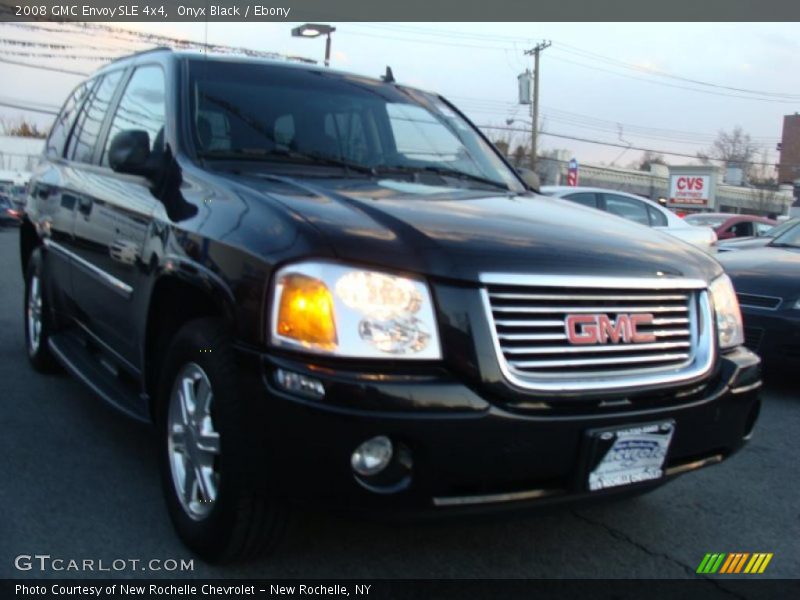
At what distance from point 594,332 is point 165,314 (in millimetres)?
1654

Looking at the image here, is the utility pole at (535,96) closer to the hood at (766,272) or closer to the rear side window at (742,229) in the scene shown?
the rear side window at (742,229)

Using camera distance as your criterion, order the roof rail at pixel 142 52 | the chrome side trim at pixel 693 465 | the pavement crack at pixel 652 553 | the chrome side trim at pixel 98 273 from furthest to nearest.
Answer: the roof rail at pixel 142 52 < the chrome side trim at pixel 98 273 < the pavement crack at pixel 652 553 < the chrome side trim at pixel 693 465

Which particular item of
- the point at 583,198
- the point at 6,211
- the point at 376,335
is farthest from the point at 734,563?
the point at 6,211

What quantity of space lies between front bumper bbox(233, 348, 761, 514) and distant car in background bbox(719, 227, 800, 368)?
3.75 metres

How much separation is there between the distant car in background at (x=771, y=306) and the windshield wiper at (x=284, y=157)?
3528 mm

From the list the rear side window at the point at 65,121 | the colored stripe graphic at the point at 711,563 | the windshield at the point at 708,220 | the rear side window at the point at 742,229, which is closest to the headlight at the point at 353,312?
the colored stripe graphic at the point at 711,563

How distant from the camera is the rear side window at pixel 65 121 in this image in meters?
5.20

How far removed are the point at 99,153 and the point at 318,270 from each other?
7.92 ft

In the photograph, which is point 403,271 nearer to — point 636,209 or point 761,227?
point 636,209

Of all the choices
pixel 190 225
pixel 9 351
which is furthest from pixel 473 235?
pixel 9 351

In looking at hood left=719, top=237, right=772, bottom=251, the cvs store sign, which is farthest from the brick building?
hood left=719, top=237, right=772, bottom=251

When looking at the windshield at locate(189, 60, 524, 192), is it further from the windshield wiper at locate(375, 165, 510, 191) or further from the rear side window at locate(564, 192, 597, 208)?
the rear side window at locate(564, 192, 597, 208)

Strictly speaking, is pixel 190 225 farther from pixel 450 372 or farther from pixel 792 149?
pixel 792 149

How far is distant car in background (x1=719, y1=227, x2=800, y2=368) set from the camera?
5.80 metres
